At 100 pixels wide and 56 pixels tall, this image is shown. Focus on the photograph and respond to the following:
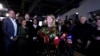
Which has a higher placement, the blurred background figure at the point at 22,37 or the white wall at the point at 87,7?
the white wall at the point at 87,7

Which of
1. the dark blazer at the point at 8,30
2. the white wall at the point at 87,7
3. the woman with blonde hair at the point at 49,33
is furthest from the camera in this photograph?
the white wall at the point at 87,7

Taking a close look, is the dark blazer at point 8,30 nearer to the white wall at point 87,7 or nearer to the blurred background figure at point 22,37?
the blurred background figure at point 22,37

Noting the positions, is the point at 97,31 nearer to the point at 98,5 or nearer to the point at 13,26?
the point at 13,26

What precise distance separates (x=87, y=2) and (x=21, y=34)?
4.31m

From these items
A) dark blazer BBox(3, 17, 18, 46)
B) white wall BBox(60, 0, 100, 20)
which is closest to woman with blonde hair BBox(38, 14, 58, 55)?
dark blazer BBox(3, 17, 18, 46)

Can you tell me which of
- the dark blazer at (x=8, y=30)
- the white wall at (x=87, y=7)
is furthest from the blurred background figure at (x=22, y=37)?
the white wall at (x=87, y=7)

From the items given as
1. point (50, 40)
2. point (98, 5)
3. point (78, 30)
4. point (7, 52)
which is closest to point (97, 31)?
point (78, 30)

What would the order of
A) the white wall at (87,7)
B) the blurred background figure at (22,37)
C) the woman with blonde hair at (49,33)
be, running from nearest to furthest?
the woman with blonde hair at (49,33), the blurred background figure at (22,37), the white wall at (87,7)

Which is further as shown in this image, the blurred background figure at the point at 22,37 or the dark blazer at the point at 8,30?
the blurred background figure at the point at 22,37

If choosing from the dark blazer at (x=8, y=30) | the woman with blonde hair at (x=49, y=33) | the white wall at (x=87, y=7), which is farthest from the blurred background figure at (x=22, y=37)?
the white wall at (x=87, y=7)

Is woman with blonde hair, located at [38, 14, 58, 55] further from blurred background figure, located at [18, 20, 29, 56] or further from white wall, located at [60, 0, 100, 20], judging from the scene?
white wall, located at [60, 0, 100, 20]

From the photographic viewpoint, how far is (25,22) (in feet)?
15.1

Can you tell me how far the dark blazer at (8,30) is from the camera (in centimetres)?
414

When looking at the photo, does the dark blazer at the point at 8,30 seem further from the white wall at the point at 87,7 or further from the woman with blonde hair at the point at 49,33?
the white wall at the point at 87,7
